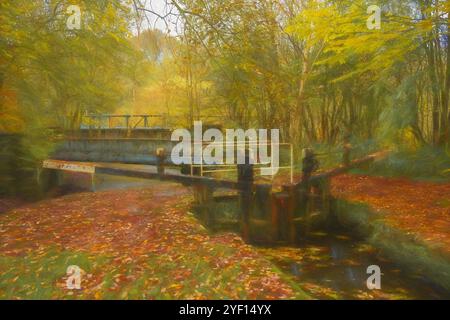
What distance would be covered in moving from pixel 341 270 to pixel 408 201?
7.84 ft

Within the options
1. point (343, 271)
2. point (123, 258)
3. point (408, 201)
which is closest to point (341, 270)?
point (343, 271)

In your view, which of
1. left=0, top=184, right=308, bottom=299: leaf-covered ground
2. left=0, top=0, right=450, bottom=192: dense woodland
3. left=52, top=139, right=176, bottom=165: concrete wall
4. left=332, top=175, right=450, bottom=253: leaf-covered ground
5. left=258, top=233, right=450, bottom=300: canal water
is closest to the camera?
left=0, top=184, right=308, bottom=299: leaf-covered ground

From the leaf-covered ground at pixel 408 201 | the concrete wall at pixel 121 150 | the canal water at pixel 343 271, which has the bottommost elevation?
the canal water at pixel 343 271

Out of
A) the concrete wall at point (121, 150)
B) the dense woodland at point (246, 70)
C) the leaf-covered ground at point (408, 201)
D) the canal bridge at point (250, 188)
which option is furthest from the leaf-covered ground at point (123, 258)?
the leaf-covered ground at point (408, 201)

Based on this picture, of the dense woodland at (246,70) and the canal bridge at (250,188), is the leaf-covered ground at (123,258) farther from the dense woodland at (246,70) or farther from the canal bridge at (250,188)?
the dense woodland at (246,70)

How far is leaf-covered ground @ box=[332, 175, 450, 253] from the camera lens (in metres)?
5.35

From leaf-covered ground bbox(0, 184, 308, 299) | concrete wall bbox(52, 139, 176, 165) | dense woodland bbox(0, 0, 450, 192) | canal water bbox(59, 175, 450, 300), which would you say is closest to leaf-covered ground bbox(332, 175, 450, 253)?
dense woodland bbox(0, 0, 450, 192)

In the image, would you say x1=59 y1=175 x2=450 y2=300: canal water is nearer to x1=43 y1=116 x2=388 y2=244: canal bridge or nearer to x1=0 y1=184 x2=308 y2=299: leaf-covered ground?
x1=0 y1=184 x2=308 y2=299: leaf-covered ground

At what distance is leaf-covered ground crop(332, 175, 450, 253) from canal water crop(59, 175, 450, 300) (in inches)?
31.2

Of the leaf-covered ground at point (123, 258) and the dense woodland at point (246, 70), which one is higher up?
the dense woodland at point (246, 70)

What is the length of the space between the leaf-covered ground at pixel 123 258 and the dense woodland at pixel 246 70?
150 centimetres

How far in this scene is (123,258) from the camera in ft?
14.8

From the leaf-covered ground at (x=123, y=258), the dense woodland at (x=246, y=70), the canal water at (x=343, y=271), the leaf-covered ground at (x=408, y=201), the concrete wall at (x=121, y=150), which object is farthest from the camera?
the concrete wall at (x=121, y=150)

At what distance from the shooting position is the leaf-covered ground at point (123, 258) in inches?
152
